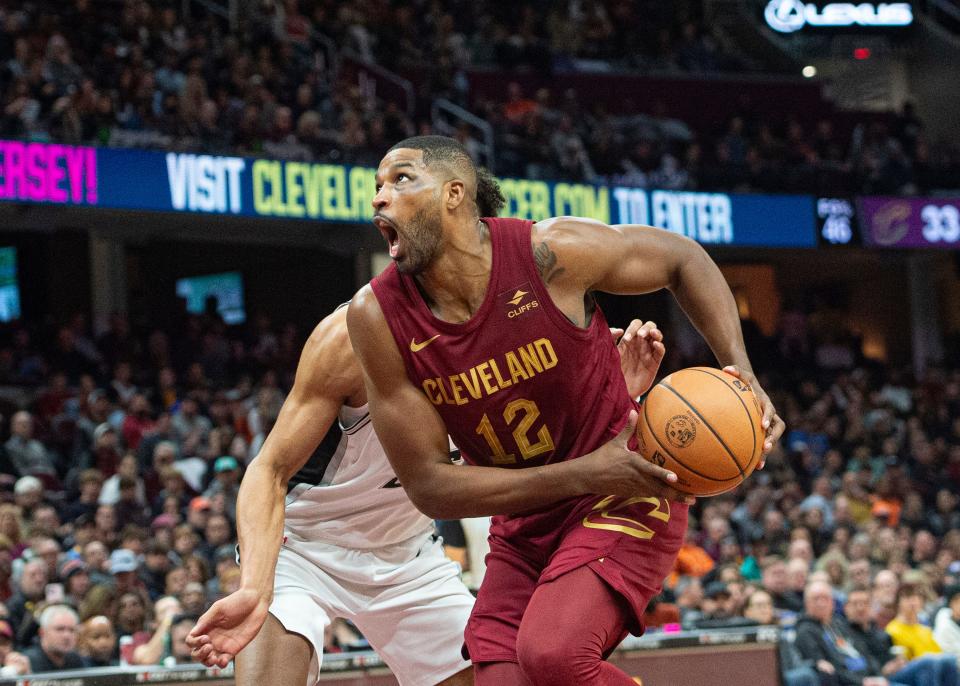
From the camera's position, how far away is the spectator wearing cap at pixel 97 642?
8.84 m

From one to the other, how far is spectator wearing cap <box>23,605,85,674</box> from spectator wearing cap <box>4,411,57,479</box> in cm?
432

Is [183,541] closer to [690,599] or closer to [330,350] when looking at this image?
[690,599]

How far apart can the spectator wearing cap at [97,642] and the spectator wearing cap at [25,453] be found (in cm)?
409

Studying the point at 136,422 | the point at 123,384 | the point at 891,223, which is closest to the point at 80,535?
the point at 136,422

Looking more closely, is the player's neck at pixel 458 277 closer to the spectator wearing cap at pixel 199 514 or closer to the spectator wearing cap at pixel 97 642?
the spectator wearing cap at pixel 97 642

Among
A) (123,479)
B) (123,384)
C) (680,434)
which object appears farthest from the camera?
(123,384)

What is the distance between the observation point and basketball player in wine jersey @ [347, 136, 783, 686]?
4113 mm

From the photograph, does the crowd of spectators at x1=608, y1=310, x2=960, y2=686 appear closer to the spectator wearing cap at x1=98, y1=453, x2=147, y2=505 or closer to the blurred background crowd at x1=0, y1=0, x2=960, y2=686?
the blurred background crowd at x1=0, y1=0, x2=960, y2=686

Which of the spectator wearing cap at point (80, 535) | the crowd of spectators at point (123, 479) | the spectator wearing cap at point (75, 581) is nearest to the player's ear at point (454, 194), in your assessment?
the crowd of spectators at point (123, 479)

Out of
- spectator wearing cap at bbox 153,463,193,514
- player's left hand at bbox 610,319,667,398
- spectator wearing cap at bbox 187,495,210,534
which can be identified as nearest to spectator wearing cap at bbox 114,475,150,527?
spectator wearing cap at bbox 153,463,193,514

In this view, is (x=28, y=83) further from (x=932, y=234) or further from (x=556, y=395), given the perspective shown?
(x=932, y=234)

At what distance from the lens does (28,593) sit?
9.75 m

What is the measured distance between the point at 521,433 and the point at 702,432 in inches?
21.8

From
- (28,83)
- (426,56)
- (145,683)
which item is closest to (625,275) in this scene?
(145,683)
